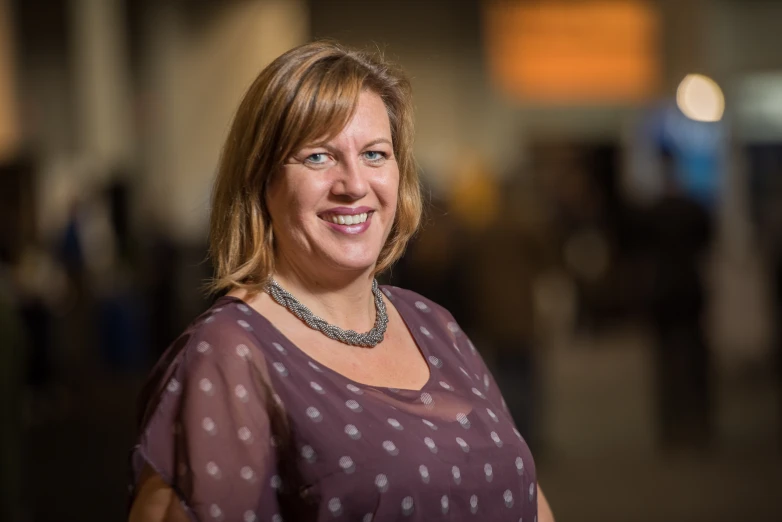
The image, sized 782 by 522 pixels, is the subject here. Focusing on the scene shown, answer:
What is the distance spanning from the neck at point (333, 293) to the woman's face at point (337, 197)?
0.02 meters

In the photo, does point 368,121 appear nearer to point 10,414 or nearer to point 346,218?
point 346,218

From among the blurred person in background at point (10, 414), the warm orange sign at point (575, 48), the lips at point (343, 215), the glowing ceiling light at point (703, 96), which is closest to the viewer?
the lips at point (343, 215)

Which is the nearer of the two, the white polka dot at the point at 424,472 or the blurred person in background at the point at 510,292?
the white polka dot at the point at 424,472

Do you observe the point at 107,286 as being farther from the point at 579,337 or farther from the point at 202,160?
the point at 579,337

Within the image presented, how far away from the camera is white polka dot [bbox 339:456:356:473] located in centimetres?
169

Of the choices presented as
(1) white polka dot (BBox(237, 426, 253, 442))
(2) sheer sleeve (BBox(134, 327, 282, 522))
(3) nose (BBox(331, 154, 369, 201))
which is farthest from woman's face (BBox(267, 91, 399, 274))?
(1) white polka dot (BBox(237, 426, 253, 442))

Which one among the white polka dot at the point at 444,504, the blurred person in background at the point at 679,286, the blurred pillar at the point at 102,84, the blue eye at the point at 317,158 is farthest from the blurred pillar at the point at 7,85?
the white polka dot at the point at 444,504

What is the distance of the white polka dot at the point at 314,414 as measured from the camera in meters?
1.70

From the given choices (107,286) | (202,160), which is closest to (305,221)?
(107,286)

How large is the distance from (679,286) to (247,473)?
4904 millimetres

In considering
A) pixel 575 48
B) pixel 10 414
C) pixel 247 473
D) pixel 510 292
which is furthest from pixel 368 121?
pixel 575 48

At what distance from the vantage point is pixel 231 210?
188 centimetres

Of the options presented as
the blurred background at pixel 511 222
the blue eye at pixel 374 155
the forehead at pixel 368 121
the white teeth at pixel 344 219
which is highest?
the forehead at pixel 368 121

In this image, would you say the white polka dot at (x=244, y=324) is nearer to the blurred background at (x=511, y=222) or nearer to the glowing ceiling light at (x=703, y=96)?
the blurred background at (x=511, y=222)
